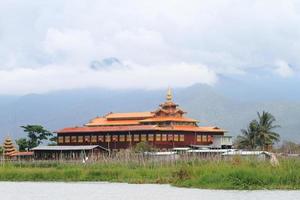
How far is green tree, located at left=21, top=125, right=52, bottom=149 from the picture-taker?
91812 millimetres

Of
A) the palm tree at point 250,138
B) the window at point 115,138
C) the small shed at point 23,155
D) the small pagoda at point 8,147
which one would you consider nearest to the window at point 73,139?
the window at point 115,138

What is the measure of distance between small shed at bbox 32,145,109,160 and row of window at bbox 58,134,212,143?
187 inches

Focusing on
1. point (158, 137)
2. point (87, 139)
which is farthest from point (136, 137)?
point (87, 139)

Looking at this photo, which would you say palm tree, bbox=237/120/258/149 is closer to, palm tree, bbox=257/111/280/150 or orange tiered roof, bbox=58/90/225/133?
palm tree, bbox=257/111/280/150

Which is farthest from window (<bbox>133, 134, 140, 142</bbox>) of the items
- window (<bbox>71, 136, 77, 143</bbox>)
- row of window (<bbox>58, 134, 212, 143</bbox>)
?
window (<bbox>71, 136, 77, 143</bbox>)

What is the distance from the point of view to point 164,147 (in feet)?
256

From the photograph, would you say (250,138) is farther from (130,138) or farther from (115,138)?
(115,138)

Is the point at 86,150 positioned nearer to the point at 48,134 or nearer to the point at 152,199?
the point at 48,134

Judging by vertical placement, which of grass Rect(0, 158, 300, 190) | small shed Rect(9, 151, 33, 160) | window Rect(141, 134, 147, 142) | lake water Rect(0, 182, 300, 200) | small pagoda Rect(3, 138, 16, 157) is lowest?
lake water Rect(0, 182, 300, 200)

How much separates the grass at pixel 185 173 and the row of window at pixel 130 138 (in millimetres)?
18764

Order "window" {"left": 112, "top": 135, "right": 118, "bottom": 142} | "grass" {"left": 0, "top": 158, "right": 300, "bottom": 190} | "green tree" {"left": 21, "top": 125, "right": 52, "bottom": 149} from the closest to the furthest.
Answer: "grass" {"left": 0, "top": 158, "right": 300, "bottom": 190}
"window" {"left": 112, "top": 135, "right": 118, "bottom": 142}
"green tree" {"left": 21, "top": 125, "right": 52, "bottom": 149}

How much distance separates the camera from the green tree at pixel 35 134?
91812 millimetres

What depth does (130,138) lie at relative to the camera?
257 feet

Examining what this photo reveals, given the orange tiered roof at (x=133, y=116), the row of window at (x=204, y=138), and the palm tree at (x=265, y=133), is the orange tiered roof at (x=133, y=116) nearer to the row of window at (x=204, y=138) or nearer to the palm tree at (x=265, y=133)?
the row of window at (x=204, y=138)
